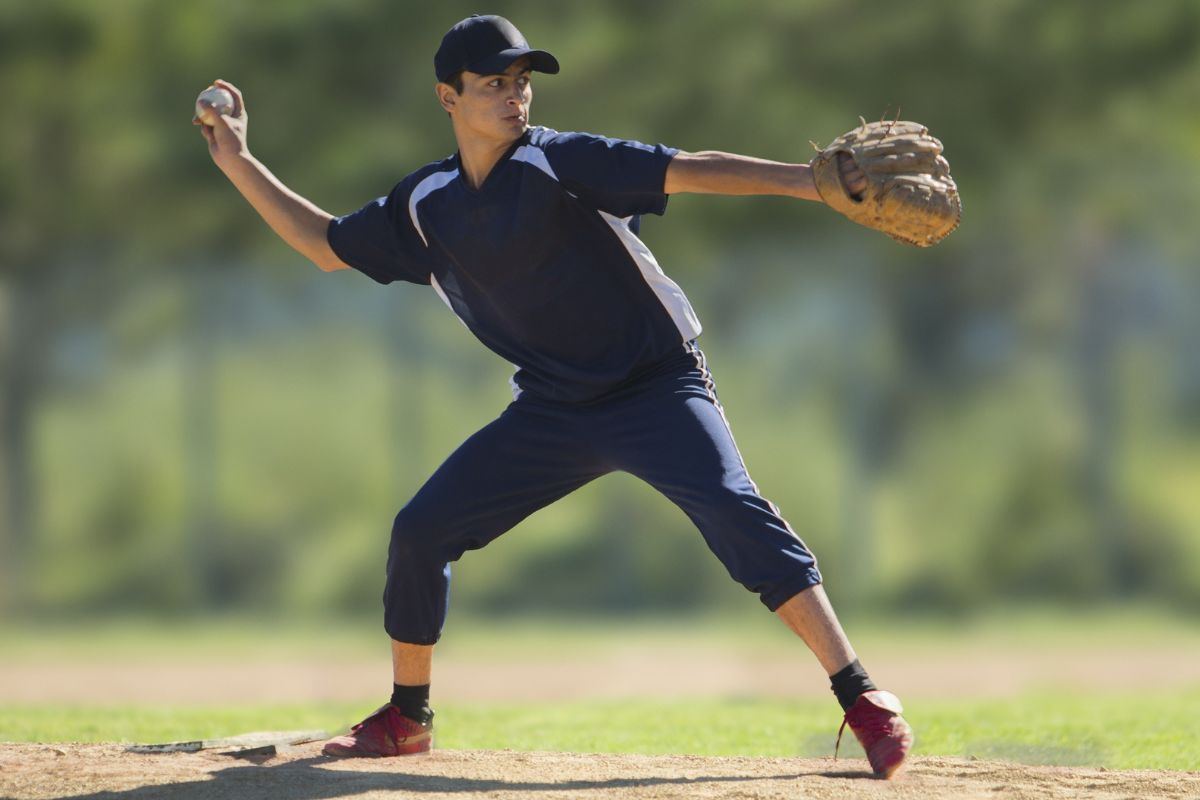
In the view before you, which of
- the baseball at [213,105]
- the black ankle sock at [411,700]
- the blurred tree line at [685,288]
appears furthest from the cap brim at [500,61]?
the blurred tree line at [685,288]

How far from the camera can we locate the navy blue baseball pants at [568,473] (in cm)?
435

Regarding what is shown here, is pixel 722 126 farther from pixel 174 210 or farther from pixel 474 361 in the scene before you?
pixel 174 210

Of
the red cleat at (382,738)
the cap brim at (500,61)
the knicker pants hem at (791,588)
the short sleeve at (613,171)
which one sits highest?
the cap brim at (500,61)

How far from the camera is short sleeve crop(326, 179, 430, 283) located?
4.76 m

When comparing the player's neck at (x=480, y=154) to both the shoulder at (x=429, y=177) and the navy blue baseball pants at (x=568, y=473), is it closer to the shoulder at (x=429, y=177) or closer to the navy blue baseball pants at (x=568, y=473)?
the shoulder at (x=429, y=177)

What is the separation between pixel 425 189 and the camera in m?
4.68

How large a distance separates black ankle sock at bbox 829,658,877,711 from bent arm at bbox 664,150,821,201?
1236mm

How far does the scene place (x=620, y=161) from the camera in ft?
13.9

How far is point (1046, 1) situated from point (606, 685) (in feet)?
23.0

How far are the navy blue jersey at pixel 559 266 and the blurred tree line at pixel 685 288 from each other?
24.6 feet

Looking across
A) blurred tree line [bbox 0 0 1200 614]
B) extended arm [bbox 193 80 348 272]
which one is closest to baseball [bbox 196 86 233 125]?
extended arm [bbox 193 80 348 272]

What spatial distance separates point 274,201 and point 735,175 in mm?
1541

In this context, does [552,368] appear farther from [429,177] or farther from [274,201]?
[274,201]

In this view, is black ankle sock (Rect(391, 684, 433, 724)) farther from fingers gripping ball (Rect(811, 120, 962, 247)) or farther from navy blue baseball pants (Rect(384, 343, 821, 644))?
fingers gripping ball (Rect(811, 120, 962, 247))
